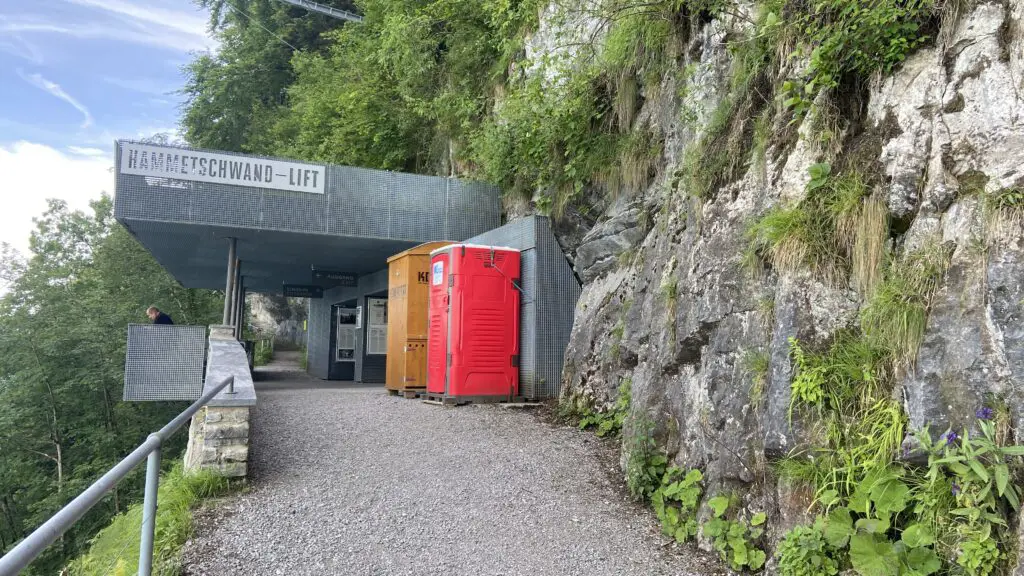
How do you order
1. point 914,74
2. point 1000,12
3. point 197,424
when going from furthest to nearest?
1. point 197,424
2. point 914,74
3. point 1000,12

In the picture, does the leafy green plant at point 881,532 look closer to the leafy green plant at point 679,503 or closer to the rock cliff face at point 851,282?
the rock cliff face at point 851,282

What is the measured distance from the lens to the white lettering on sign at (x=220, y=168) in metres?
11.0

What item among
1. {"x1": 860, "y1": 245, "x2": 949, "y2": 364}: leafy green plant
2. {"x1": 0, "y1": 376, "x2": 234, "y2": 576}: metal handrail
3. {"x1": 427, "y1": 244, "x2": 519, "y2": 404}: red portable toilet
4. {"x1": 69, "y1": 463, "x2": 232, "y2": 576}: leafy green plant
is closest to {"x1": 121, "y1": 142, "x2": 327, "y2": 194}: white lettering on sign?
{"x1": 427, "y1": 244, "x2": 519, "y2": 404}: red portable toilet

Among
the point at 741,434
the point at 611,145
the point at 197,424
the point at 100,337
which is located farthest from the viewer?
the point at 100,337

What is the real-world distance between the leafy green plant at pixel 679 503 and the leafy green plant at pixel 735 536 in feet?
0.69

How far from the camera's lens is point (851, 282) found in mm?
3943

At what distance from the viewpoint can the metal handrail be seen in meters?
1.49

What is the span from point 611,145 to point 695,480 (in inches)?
223

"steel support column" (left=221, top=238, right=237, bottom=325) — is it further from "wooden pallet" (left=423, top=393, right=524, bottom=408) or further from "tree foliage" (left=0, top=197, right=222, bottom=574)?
"tree foliage" (left=0, top=197, right=222, bottom=574)

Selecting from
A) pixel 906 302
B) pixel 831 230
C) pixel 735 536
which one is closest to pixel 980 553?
pixel 906 302

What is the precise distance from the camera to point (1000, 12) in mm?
3605

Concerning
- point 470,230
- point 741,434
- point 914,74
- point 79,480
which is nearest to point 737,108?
point 914,74

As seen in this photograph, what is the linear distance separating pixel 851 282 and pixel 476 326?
618cm

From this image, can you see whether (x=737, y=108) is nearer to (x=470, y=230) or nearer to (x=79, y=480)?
(x=470, y=230)
